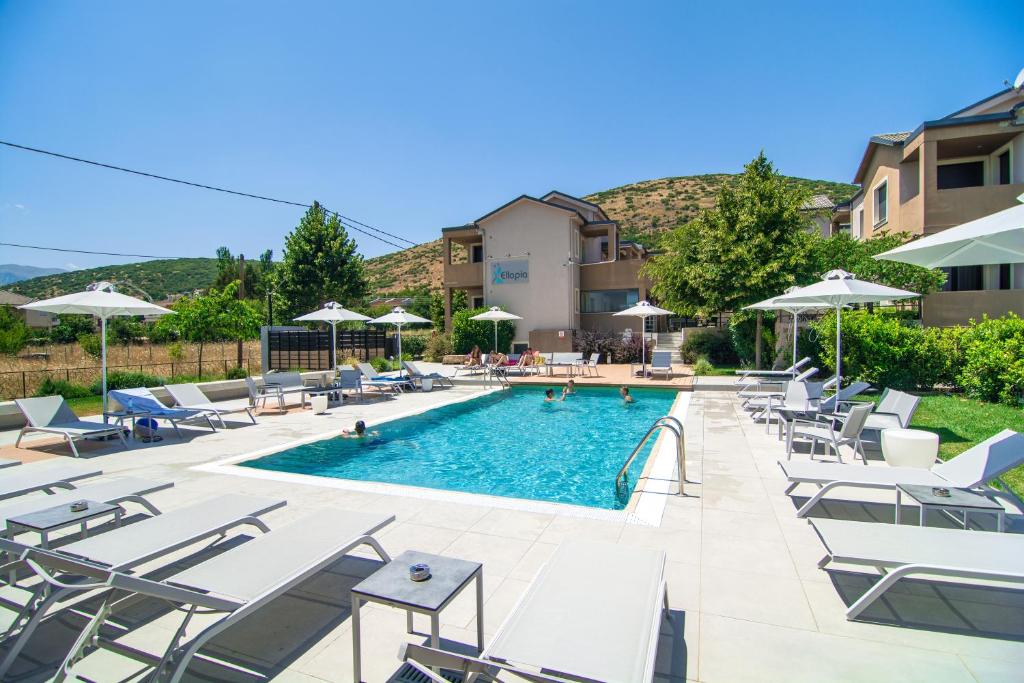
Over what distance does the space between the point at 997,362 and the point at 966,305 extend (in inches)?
312

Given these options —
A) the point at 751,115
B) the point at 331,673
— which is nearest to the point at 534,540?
the point at 331,673

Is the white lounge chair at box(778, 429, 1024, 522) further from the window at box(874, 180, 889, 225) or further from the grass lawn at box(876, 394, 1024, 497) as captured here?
the window at box(874, 180, 889, 225)

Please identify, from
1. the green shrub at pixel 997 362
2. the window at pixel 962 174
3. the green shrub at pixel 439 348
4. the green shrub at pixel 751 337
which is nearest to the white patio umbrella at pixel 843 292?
the green shrub at pixel 997 362

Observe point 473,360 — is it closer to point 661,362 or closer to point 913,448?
point 661,362

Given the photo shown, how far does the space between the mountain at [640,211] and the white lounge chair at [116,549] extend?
57681 millimetres

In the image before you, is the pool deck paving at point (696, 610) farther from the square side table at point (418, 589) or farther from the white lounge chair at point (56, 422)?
the white lounge chair at point (56, 422)

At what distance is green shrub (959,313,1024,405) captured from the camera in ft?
33.1

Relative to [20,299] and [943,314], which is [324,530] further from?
[20,299]

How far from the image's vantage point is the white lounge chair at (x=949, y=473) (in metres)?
4.31

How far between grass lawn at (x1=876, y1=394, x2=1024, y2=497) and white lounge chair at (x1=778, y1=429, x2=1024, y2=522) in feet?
5.77

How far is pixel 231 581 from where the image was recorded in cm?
281

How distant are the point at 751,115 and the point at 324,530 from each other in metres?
24.2

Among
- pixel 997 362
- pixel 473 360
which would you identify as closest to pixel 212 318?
pixel 473 360

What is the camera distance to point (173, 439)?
921cm
